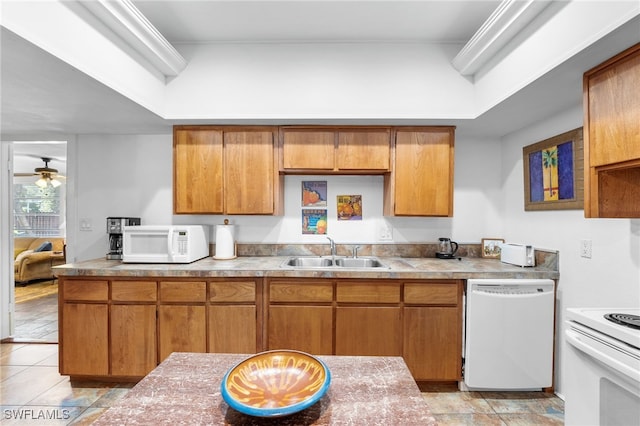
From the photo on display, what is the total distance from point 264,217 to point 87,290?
1.54 m

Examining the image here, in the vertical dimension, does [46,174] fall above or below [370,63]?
below

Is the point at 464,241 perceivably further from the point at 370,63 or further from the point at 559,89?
the point at 370,63

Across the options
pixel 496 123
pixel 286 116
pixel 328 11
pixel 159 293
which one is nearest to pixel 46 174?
pixel 159 293

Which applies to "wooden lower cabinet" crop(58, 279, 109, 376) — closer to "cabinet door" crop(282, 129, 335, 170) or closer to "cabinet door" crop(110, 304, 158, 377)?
"cabinet door" crop(110, 304, 158, 377)

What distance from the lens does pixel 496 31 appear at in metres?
2.01

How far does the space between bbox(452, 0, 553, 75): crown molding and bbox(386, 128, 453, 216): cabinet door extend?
1.79 feet

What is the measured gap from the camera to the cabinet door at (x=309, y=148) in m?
2.71

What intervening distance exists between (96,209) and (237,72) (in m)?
2.06

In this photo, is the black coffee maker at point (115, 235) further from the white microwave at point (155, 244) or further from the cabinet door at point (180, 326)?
the cabinet door at point (180, 326)

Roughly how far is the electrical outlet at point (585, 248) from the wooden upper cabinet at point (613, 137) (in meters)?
0.54

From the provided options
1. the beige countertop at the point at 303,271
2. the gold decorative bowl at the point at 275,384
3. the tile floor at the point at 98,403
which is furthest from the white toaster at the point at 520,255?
the gold decorative bowl at the point at 275,384

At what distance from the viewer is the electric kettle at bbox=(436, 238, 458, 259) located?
2.93 meters

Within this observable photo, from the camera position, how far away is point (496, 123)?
2645mm

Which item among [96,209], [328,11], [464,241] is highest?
[328,11]
